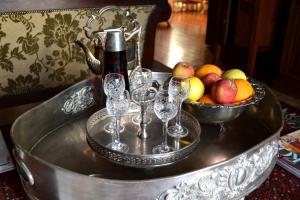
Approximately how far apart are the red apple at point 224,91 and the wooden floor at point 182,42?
6.89 ft

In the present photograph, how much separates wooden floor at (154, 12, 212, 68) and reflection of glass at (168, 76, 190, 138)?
2.08m

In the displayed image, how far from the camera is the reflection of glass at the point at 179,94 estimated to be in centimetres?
80

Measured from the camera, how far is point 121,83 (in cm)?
81

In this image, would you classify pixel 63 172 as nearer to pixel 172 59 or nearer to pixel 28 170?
pixel 28 170

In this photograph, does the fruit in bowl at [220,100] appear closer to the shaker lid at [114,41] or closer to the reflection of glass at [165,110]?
the reflection of glass at [165,110]

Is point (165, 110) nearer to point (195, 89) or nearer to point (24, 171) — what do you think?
point (195, 89)

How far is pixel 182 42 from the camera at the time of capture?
3.78 meters

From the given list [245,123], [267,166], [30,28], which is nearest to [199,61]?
[30,28]

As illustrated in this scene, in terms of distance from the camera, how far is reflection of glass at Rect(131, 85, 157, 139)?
812 millimetres

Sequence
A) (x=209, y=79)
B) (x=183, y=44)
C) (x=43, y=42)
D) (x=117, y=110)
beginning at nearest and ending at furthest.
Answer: (x=117, y=110) < (x=209, y=79) < (x=43, y=42) < (x=183, y=44)

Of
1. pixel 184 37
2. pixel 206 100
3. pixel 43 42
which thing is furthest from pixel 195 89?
pixel 184 37

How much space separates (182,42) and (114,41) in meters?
3.05

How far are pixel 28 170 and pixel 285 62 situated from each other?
2.12 m

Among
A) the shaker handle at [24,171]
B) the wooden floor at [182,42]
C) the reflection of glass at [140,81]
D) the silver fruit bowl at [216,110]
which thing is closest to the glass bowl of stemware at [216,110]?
the silver fruit bowl at [216,110]
